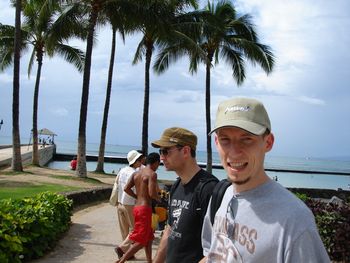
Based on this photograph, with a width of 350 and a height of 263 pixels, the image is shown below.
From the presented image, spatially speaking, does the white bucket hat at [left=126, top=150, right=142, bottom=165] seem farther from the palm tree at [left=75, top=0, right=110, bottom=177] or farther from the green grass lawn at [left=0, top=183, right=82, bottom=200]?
the palm tree at [left=75, top=0, right=110, bottom=177]

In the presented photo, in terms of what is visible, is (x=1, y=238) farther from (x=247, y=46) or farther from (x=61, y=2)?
(x=247, y=46)

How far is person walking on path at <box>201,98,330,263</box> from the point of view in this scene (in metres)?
1.71

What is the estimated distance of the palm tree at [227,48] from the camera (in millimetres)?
25031

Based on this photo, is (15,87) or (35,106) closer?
(15,87)

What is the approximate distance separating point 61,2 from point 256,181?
745 inches

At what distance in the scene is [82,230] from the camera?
9.36 metres

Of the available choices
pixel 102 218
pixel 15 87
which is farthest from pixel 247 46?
pixel 102 218

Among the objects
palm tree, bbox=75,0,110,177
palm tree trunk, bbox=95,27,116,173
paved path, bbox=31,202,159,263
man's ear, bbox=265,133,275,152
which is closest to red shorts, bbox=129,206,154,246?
paved path, bbox=31,202,159,263

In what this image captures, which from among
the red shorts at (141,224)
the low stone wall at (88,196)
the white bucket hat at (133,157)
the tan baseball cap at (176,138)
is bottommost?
the low stone wall at (88,196)

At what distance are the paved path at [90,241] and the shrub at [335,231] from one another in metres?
2.87

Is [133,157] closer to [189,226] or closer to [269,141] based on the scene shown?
[189,226]

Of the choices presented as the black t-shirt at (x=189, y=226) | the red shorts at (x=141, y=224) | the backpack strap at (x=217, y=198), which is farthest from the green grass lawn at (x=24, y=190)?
the backpack strap at (x=217, y=198)

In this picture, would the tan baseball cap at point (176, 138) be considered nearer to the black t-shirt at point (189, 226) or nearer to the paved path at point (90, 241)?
the black t-shirt at point (189, 226)

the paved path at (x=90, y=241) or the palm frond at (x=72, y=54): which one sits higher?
the palm frond at (x=72, y=54)
